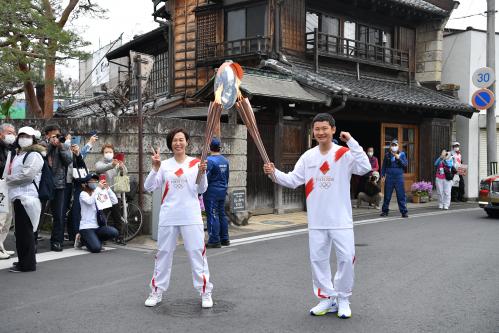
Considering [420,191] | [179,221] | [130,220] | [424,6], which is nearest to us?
[179,221]

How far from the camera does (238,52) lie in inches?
661

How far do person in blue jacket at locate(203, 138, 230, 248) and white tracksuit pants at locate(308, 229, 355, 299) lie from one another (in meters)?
4.17

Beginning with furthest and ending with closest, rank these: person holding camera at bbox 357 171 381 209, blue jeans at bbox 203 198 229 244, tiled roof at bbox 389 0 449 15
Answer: tiled roof at bbox 389 0 449 15 → person holding camera at bbox 357 171 381 209 → blue jeans at bbox 203 198 229 244

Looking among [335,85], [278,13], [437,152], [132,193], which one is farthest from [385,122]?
[132,193]

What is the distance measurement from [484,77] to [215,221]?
11810mm

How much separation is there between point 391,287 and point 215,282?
210cm

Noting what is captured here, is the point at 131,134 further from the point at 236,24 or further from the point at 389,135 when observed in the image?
the point at 389,135

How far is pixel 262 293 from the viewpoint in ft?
19.3

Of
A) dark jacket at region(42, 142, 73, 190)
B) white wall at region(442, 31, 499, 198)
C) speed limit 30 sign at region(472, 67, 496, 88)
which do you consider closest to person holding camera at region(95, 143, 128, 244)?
dark jacket at region(42, 142, 73, 190)

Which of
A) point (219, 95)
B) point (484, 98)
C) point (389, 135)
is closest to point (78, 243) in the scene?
point (219, 95)

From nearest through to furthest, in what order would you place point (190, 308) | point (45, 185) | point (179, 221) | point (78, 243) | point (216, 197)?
point (190, 308)
point (179, 221)
point (45, 185)
point (78, 243)
point (216, 197)

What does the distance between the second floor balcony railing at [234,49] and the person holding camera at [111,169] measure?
755 centimetres

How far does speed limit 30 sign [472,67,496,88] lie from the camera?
1660 centimetres

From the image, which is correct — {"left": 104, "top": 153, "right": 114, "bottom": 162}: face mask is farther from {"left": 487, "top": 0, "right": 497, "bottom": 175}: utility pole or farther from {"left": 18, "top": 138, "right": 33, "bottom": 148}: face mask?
{"left": 487, "top": 0, "right": 497, "bottom": 175}: utility pole
